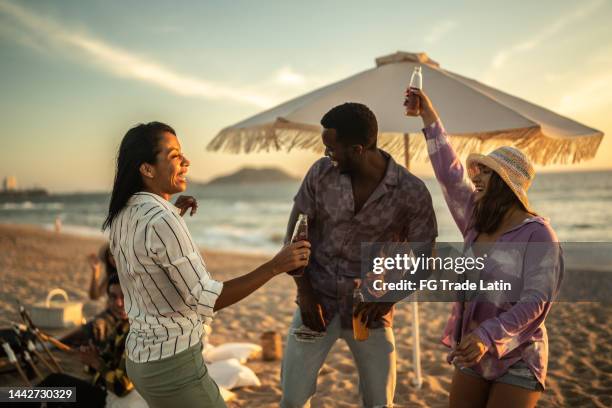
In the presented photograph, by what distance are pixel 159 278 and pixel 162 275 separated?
0.6 inches

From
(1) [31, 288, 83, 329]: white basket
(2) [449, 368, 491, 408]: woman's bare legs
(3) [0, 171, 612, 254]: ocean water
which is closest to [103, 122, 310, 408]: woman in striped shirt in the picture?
(2) [449, 368, 491, 408]: woman's bare legs

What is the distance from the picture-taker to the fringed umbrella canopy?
371cm

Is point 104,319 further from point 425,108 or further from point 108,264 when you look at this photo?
point 425,108

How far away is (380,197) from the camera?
9.09ft

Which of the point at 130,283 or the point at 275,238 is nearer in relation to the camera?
the point at 130,283

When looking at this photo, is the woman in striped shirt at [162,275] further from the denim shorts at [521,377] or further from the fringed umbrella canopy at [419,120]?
the fringed umbrella canopy at [419,120]

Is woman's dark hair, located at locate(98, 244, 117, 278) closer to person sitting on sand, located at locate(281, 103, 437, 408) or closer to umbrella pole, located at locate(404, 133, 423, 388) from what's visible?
person sitting on sand, located at locate(281, 103, 437, 408)

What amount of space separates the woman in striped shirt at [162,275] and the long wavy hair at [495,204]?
3.14 ft

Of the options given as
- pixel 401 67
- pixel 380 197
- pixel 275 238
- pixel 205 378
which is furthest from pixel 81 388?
pixel 275 238

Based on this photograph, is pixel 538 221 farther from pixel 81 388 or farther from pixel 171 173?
pixel 81 388

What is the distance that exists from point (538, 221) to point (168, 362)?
177 centimetres

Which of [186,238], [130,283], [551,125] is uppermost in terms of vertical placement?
[551,125]

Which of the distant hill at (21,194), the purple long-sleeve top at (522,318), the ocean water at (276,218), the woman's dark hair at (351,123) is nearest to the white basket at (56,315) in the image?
the woman's dark hair at (351,123)

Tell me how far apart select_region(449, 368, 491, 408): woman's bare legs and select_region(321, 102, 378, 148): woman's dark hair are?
4.28 ft
